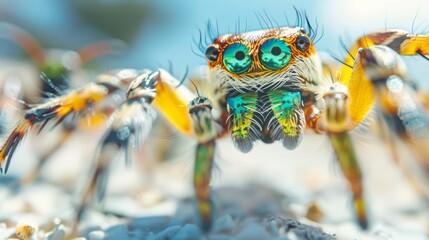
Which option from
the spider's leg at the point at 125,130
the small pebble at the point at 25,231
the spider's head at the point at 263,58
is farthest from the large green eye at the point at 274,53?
the small pebble at the point at 25,231

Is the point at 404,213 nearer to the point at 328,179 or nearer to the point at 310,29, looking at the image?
the point at 328,179

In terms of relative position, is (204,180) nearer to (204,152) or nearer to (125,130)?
(204,152)

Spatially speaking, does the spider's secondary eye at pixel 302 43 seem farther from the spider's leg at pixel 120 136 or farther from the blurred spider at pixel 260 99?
the spider's leg at pixel 120 136

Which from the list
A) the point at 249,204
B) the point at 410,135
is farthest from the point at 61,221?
the point at 410,135

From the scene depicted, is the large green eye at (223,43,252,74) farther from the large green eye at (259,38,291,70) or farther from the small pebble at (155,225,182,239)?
Answer: the small pebble at (155,225,182,239)

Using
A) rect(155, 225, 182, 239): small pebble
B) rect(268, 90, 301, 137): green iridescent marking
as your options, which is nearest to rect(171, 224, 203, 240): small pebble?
rect(155, 225, 182, 239): small pebble
